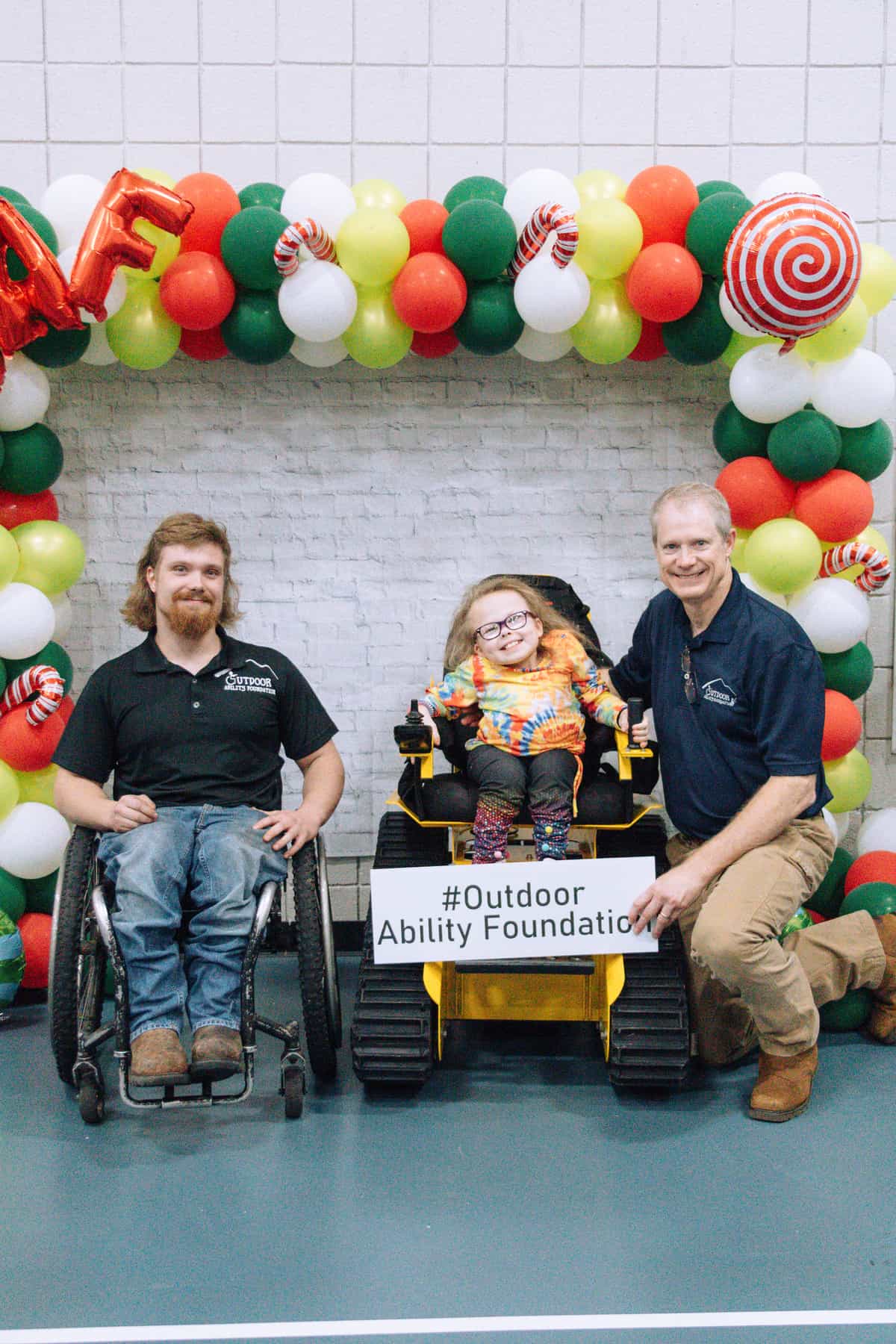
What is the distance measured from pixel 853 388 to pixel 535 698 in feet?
4.25

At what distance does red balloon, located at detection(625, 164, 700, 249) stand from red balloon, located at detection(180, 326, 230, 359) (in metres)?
1.28

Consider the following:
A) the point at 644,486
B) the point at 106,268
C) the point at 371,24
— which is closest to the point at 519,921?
the point at 644,486

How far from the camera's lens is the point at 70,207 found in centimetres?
322

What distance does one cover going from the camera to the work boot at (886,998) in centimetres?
305

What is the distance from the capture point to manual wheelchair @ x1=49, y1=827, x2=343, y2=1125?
2.48 m

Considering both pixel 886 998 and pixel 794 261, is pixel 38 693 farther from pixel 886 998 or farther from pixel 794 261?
pixel 886 998

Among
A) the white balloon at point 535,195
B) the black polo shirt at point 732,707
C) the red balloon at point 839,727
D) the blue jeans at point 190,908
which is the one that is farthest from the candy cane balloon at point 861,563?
the blue jeans at point 190,908

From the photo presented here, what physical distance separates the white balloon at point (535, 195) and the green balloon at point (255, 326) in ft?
2.43

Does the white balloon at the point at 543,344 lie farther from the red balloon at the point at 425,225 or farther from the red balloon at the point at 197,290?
the red balloon at the point at 197,290

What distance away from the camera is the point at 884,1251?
6.86 ft

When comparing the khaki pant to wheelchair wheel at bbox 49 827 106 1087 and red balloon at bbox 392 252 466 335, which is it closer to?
wheelchair wheel at bbox 49 827 106 1087

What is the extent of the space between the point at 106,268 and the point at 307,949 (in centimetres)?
191

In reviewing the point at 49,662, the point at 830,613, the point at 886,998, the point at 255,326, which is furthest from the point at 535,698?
the point at 49,662

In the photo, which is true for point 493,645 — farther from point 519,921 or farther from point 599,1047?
point 599,1047
